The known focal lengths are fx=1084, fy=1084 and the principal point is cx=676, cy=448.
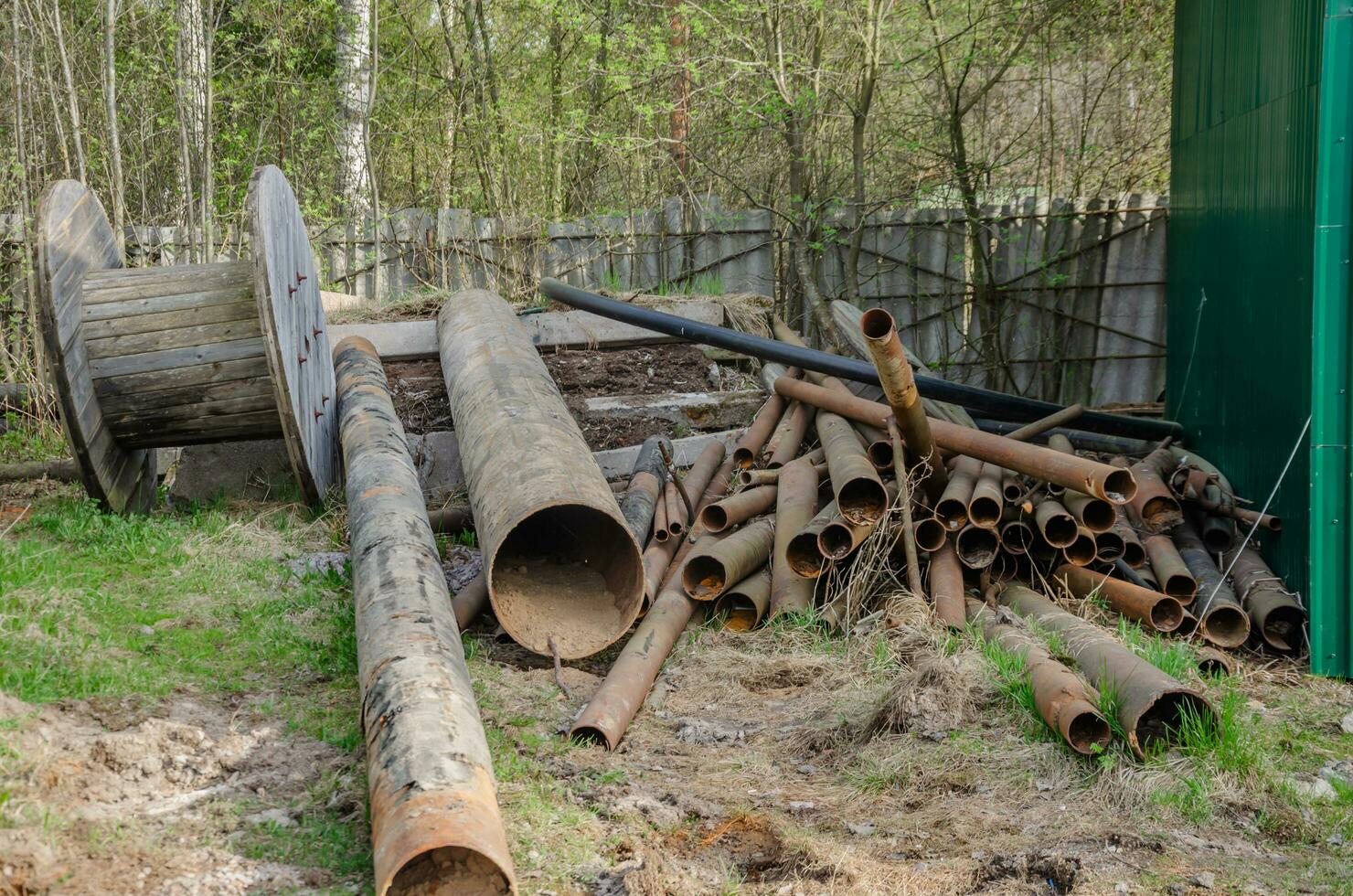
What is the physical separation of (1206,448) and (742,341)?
3.16 meters

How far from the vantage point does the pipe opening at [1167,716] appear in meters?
3.85

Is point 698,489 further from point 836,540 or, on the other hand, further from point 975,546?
point 975,546

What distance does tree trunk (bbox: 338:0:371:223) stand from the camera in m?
11.8

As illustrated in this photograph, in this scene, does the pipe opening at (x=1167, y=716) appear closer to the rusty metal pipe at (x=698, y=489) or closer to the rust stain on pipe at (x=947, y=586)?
the rust stain on pipe at (x=947, y=586)

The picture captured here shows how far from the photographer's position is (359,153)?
12.1 m

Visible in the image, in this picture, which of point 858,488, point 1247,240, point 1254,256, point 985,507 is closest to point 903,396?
point 858,488

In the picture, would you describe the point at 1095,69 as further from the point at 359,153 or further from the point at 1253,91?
the point at 359,153

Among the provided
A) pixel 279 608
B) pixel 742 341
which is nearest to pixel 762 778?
pixel 279 608

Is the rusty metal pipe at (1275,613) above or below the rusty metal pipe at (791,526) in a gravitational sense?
below

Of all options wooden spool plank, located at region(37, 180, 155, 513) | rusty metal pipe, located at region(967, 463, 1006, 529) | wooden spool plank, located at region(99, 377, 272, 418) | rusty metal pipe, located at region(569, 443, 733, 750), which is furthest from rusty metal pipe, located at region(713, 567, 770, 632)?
wooden spool plank, located at region(37, 180, 155, 513)

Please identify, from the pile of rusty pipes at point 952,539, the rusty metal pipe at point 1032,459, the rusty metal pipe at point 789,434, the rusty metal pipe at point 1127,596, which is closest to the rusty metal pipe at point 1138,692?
the pile of rusty pipes at point 952,539

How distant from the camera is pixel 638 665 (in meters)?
4.77

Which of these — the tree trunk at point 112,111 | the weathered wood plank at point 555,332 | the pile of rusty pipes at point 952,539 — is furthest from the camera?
the weathered wood plank at point 555,332

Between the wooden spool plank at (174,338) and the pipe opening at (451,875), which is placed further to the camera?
the wooden spool plank at (174,338)
